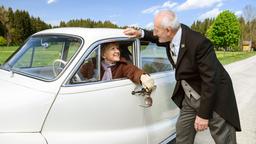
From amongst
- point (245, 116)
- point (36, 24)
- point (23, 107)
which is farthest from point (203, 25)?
point (23, 107)

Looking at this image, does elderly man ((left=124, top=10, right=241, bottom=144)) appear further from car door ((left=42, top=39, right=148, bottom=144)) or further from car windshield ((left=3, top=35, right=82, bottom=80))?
car windshield ((left=3, top=35, right=82, bottom=80))

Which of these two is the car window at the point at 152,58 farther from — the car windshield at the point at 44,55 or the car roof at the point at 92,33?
the car windshield at the point at 44,55

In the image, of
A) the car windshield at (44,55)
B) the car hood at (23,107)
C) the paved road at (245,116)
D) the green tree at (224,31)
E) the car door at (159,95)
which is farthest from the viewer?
the green tree at (224,31)

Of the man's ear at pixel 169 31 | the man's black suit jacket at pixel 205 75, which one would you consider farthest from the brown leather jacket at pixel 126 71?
the man's ear at pixel 169 31

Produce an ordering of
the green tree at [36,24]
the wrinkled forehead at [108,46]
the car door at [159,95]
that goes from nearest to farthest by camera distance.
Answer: the wrinkled forehead at [108,46] → the car door at [159,95] → the green tree at [36,24]

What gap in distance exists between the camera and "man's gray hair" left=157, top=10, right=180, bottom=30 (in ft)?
12.6

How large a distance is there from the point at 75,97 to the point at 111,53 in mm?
888

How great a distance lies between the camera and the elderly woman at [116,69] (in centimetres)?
443

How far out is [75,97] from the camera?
12.5 ft

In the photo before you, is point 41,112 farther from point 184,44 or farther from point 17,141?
point 184,44

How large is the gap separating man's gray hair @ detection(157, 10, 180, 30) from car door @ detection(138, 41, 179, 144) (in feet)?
3.24

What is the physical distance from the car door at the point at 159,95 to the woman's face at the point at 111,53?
39cm

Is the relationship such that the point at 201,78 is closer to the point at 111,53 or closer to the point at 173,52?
the point at 173,52

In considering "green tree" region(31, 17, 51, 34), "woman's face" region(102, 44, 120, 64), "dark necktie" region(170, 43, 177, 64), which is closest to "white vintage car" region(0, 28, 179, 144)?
"woman's face" region(102, 44, 120, 64)
